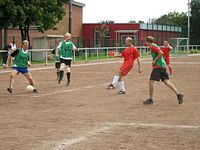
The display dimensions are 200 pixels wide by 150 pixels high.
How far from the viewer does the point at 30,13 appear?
38.3 meters

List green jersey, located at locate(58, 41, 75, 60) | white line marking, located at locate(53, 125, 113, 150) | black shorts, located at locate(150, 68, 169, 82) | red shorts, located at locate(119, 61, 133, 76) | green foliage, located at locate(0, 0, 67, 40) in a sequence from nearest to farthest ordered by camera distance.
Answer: white line marking, located at locate(53, 125, 113, 150), black shorts, located at locate(150, 68, 169, 82), red shorts, located at locate(119, 61, 133, 76), green jersey, located at locate(58, 41, 75, 60), green foliage, located at locate(0, 0, 67, 40)

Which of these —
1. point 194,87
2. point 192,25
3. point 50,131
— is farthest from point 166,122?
point 192,25

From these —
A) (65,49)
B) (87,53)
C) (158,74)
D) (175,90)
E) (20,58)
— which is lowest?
(175,90)

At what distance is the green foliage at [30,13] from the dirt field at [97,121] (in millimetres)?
21563

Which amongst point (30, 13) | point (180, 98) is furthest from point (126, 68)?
point (30, 13)

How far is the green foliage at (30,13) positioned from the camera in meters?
36.4

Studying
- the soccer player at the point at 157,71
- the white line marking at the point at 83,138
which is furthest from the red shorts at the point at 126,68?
the white line marking at the point at 83,138

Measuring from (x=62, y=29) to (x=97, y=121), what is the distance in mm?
53177

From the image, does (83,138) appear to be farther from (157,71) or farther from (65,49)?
(65,49)

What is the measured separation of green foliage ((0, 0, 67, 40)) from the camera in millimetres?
36372

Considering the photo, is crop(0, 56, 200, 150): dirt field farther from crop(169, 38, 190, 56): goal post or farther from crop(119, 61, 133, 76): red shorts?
crop(169, 38, 190, 56): goal post

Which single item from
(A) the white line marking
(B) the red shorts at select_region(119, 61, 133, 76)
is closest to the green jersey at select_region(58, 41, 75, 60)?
(B) the red shorts at select_region(119, 61, 133, 76)

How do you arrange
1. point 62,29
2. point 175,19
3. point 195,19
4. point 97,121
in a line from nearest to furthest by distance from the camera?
point 97,121 < point 62,29 < point 195,19 < point 175,19

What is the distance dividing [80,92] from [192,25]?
71.6 m
